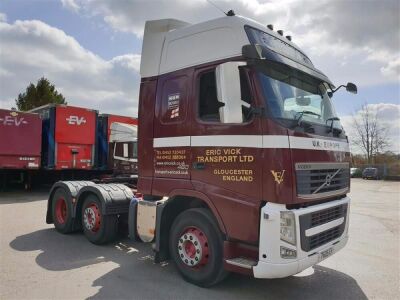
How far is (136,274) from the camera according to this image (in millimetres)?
5004

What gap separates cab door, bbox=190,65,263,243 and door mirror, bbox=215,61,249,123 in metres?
0.01

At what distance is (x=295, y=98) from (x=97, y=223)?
4065mm

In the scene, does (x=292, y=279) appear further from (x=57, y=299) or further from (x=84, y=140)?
(x=84, y=140)

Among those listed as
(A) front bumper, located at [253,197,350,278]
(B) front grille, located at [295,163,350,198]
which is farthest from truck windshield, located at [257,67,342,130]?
(A) front bumper, located at [253,197,350,278]

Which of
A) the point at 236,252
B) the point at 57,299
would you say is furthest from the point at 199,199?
the point at 57,299

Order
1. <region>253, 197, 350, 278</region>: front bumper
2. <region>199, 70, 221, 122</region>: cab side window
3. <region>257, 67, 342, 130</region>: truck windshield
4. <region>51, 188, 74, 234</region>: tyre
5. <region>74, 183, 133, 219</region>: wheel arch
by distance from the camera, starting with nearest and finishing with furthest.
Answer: <region>253, 197, 350, 278</region>: front bumper, <region>257, 67, 342, 130</region>: truck windshield, <region>199, 70, 221, 122</region>: cab side window, <region>74, 183, 133, 219</region>: wheel arch, <region>51, 188, 74, 234</region>: tyre

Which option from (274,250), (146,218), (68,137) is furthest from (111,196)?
(68,137)

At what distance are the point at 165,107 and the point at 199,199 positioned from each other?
1.40m

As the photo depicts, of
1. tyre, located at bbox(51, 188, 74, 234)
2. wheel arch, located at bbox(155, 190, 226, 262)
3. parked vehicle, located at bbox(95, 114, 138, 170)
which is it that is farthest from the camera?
parked vehicle, located at bbox(95, 114, 138, 170)

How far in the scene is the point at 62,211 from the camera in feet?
24.5

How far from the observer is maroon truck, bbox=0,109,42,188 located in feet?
43.7

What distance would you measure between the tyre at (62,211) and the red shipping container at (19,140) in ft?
23.2

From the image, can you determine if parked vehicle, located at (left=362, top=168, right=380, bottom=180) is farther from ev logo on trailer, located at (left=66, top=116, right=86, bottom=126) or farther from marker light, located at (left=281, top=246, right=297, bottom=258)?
marker light, located at (left=281, top=246, right=297, bottom=258)

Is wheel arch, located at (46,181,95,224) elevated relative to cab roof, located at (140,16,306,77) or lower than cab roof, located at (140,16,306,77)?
lower
